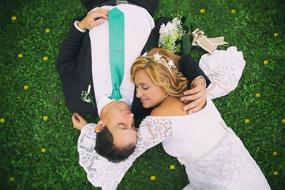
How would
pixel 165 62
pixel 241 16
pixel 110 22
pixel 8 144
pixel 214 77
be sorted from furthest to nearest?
pixel 241 16 < pixel 8 144 < pixel 214 77 < pixel 110 22 < pixel 165 62

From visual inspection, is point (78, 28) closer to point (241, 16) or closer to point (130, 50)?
point (130, 50)

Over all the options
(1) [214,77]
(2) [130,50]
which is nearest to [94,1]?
(2) [130,50]

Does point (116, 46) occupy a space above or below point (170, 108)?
above

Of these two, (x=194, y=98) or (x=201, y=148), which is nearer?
(x=194, y=98)

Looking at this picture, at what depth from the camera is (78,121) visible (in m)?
3.83

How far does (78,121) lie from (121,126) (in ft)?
3.67

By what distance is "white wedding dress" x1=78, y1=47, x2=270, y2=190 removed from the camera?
2977mm

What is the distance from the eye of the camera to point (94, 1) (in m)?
3.67

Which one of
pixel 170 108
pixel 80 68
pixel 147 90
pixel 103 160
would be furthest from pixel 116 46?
pixel 103 160

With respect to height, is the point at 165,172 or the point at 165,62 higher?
the point at 165,62

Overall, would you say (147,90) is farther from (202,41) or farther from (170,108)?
(202,41)

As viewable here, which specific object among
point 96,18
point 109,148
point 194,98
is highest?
point 96,18

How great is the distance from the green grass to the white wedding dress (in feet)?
2.40

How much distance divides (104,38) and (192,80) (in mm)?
937
